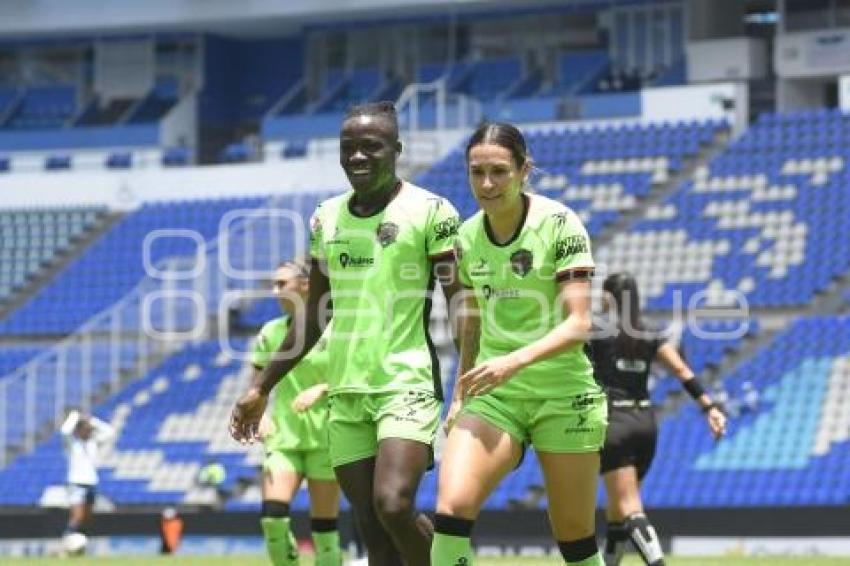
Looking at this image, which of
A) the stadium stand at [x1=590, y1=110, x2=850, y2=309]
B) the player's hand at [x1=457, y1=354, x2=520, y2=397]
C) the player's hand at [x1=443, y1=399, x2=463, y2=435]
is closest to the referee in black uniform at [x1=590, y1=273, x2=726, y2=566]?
the player's hand at [x1=443, y1=399, x2=463, y2=435]

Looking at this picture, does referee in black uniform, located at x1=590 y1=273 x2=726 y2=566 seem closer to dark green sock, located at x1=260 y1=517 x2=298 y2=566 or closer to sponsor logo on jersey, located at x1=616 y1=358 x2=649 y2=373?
sponsor logo on jersey, located at x1=616 y1=358 x2=649 y2=373

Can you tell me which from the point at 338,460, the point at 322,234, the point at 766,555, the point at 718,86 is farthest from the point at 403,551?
the point at 718,86

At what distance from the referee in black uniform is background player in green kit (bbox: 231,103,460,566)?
4.05 m

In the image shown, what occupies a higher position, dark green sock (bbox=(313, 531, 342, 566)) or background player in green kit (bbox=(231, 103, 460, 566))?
background player in green kit (bbox=(231, 103, 460, 566))

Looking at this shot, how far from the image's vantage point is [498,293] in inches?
383

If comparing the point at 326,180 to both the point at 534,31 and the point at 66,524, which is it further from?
the point at 66,524

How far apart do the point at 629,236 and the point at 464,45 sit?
10.8 m

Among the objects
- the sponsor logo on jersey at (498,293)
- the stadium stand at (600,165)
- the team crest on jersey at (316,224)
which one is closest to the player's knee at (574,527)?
the sponsor logo on jersey at (498,293)

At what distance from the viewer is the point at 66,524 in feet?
89.5

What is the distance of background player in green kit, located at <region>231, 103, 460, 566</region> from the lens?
33.0 feet

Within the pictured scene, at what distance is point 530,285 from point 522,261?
12 centimetres

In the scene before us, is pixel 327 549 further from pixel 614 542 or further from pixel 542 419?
→ pixel 542 419

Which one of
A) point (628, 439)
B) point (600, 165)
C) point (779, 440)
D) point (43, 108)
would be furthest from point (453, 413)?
point (43, 108)

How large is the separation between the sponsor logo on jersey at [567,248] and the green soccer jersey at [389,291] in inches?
28.8
